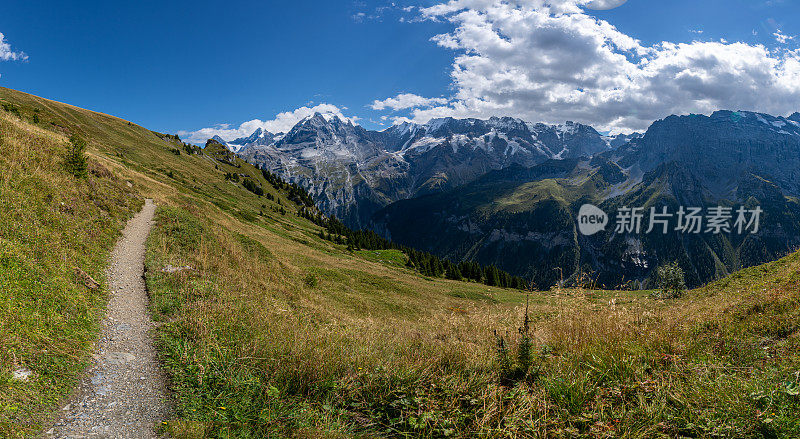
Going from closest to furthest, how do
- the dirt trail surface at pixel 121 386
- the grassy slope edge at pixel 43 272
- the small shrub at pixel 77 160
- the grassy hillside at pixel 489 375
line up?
the grassy hillside at pixel 489 375, the dirt trail surface at pixel 121 386, the grassy slope edge at pixel 43 272, the small shrub at pixel 77 160

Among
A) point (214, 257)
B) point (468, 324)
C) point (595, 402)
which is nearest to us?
point (595, 402)

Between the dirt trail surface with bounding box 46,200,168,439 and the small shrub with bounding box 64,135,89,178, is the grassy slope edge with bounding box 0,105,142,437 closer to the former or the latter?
the dirt trail surface with bounding box 46,200,168,439

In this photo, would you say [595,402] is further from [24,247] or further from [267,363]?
Answer: [24,247]

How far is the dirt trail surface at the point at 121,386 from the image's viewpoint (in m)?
5.11

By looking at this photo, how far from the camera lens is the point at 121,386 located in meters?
6.21

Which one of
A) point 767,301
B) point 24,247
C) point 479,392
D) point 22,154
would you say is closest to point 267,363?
point 479,392

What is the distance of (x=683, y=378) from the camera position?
5539 millimetres

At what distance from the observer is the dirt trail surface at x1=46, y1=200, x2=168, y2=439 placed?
511cm

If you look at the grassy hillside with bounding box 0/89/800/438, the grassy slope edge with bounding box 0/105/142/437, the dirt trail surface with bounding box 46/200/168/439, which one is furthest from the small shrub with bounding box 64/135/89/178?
the dirt trail surface with bounding box 46/200/168/439

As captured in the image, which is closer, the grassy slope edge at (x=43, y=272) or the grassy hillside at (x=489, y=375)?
the grassy hillside at (x=489, y=375)

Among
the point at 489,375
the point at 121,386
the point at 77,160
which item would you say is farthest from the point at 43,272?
the point at 77,160

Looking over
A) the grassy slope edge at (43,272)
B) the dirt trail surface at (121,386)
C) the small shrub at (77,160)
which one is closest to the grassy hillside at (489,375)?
the grassy slope edge at (43,272)

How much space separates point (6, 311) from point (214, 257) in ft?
39.3

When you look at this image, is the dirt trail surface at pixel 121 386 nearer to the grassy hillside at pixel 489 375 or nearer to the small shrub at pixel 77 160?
the grassy hillside at pixel 489 375
